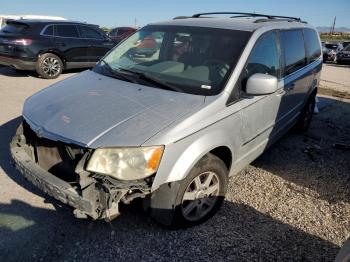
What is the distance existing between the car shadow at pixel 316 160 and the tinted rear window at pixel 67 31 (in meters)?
7.57

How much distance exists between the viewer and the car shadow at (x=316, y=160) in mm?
4273

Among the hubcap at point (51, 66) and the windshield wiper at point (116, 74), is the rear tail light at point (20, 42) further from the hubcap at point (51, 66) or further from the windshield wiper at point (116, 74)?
the windshield wiper at point (116, 74)

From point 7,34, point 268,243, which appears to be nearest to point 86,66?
point 7,34

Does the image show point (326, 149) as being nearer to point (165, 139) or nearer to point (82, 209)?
point (165, 139)

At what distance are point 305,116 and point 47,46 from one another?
24.5 feet

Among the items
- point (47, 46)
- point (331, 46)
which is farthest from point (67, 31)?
point (331, 46)

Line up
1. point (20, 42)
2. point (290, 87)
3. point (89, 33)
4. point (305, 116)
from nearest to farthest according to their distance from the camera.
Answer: point (290, 87), point (305, 116), point (20, 42), point (89, 33)

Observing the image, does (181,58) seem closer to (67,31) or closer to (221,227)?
(221,227)

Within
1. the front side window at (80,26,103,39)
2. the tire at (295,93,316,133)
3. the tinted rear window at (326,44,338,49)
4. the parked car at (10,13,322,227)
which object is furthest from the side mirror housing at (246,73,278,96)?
the tinted rear window at (326,44,338,49)

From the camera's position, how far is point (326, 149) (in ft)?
18.0

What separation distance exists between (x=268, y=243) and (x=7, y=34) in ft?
30.9

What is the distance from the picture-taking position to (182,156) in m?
2.72

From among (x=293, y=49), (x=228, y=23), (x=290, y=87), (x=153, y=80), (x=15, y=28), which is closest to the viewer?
(x=153, y=80)

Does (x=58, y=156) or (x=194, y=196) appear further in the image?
(x=194, y=196)
